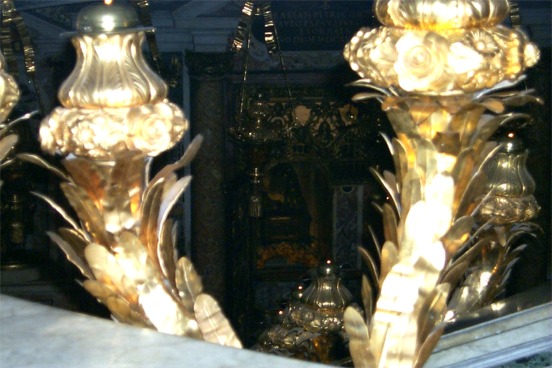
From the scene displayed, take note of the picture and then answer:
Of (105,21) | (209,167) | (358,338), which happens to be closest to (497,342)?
(358,338)

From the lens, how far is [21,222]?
6266mm

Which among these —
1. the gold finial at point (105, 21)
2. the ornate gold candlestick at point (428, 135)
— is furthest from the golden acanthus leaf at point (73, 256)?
the ornate gold candlestick at point (428, 135)

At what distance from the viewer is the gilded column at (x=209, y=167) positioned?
617 centimetres

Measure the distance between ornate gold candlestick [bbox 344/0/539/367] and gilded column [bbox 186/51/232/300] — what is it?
15.9 feet

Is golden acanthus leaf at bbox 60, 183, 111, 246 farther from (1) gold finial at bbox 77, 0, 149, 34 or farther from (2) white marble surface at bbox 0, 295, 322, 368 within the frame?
(2) white marble surface at bbox 0, 295, 322, 368

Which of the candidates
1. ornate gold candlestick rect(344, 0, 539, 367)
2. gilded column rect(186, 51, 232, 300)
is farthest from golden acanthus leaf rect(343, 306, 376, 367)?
gilded column rect(186, 51, 232, 300)

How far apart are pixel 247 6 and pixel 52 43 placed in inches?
62.9

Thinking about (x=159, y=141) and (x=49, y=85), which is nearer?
(x=159, y=141)

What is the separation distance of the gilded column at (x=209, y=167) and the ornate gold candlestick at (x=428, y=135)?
4837 millimetres

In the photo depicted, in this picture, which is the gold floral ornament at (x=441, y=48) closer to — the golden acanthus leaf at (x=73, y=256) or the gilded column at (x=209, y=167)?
the golden acanthus leaf at (x=73, y=256)

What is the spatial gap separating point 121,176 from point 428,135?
0.46 m

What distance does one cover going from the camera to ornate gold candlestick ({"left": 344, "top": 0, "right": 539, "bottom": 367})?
4.16ft

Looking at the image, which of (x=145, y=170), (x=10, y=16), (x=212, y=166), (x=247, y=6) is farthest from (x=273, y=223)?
(x=145, y=170)

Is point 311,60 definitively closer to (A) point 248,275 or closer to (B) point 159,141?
(A) point 248,275
